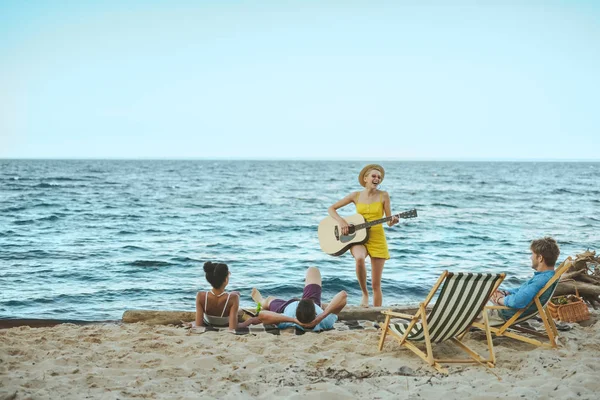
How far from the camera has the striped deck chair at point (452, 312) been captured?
180 inches

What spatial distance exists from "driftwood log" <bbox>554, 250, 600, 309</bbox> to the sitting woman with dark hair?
461cm

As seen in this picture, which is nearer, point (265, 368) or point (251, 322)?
point (265, 368)

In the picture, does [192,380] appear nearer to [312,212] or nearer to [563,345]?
[563,345]

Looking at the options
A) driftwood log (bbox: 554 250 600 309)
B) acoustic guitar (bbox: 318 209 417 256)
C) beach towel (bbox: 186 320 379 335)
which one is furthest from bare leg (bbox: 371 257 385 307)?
driftwood log (bbox: 554 250 600 309)

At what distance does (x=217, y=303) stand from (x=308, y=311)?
3.63 feet

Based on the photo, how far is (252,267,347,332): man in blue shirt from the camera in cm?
620

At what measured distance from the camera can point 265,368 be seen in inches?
184

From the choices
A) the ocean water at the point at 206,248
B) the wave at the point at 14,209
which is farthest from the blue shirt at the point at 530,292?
the wave at the point at 14,209

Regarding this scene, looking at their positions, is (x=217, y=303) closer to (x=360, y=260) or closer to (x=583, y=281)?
(x=360, y=260)

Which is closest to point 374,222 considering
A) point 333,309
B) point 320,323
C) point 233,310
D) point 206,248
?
point 333,309

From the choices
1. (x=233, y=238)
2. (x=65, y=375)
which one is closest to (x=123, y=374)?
(x=65, y=375)

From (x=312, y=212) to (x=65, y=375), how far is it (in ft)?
79.6

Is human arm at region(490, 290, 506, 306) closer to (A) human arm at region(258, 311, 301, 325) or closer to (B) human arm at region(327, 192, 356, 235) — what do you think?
(B) human arm at region(327, 192, 356, 235)

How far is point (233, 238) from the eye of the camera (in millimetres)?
18797
